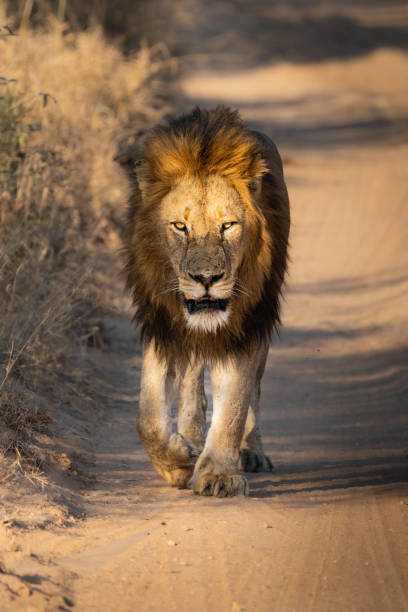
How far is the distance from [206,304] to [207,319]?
0.27ft

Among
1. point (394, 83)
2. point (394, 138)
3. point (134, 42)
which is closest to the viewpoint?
point (134, 42)

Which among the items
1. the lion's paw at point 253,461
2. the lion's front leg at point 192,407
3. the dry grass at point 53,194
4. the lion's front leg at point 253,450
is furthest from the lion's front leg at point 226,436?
the dry grass at point 53,194

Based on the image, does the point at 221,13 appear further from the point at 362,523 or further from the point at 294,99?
the point at 362,523

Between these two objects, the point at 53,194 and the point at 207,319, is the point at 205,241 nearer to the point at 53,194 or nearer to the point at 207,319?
the point at 207,319

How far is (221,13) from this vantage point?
29.2m

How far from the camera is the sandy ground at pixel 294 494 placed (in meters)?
3.33

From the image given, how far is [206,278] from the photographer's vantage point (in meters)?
4.08

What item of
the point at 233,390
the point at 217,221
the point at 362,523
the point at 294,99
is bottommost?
the point at 294,99

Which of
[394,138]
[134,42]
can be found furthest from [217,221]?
[394,138]

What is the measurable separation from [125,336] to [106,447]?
2.38m

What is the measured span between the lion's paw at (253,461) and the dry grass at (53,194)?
1.14m

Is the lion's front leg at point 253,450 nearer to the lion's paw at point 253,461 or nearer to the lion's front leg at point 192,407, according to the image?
the lion's paw at point 253,461

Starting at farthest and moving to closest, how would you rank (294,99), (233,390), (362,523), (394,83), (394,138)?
(394,83)
(294,99)
(394,138)
(233,390)
(362,523)

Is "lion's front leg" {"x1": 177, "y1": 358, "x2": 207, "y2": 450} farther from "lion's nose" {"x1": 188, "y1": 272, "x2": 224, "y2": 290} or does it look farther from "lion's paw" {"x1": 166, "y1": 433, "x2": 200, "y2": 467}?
"lion's nose" {"x1": 188, "y1": 272, "x2": 224, "y2": 290}
